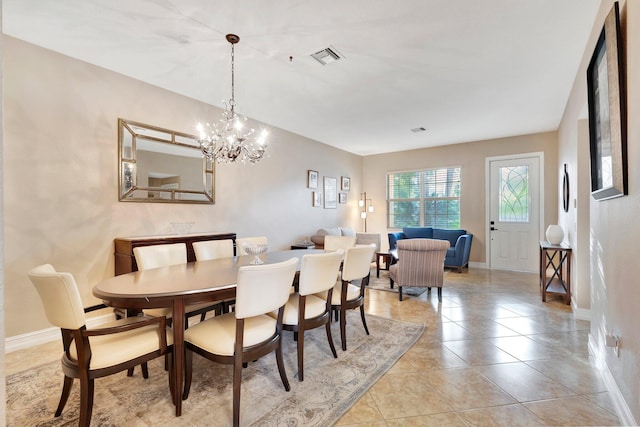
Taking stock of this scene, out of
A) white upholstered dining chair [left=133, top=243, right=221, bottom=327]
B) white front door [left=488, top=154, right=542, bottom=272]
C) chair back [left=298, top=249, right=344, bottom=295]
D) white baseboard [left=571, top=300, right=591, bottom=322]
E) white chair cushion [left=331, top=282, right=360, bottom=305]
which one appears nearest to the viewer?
chair back [left=298, top=249, right=344, bottom=295]

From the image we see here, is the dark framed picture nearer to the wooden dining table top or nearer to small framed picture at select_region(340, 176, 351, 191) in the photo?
the wooden dining table top

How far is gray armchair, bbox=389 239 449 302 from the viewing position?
12.8 feet

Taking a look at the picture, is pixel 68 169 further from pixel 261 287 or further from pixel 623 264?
pixel 623 264

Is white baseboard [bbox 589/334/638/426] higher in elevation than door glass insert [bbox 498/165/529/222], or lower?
lower

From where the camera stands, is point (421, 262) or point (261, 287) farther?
point (421, 262)

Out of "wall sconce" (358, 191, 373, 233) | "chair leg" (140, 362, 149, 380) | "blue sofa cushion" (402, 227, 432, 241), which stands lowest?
"chair leg" (140, 362, 149, 380)

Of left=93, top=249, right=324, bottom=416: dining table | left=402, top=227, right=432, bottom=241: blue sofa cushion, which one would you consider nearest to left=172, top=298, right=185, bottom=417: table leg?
left=93, top=249, right=324, bottom=416: dining table

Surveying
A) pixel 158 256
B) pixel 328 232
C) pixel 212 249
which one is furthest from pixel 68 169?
pixel 328 232

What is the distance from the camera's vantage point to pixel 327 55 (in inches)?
115

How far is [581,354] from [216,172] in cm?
435

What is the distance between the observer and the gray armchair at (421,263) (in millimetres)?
3900

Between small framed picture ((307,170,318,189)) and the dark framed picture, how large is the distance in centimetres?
429

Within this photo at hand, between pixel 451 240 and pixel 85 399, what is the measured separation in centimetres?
614

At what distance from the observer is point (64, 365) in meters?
1.67
